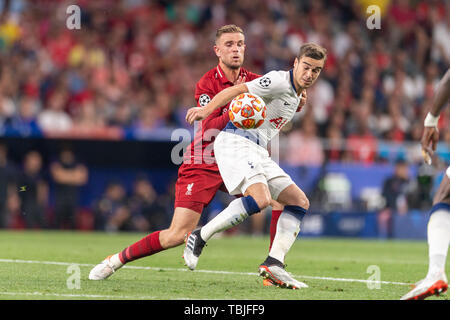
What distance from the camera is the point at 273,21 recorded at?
2128 cm

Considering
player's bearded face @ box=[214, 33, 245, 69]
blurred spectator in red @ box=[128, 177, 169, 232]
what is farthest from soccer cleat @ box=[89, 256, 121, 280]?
blurred spectator in red @ box=[128, 177, 169, 232]

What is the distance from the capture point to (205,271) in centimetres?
898

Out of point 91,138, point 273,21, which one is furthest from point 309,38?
point 91,138

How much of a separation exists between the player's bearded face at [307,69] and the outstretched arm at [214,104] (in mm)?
540

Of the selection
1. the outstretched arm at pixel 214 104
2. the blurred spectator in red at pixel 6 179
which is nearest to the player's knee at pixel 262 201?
the outstretched arm at pixel 214 104

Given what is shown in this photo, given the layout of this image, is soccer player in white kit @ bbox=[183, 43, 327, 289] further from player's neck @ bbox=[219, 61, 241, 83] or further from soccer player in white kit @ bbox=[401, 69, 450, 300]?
soccer player in white kit @ bbox=[401, 69, 450, 300]

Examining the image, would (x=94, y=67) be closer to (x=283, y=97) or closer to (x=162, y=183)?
(x=162, y=183)

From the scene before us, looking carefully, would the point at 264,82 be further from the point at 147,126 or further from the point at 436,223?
the point at 147,126

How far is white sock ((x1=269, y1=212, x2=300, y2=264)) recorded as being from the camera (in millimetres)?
7426

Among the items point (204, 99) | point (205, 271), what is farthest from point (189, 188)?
point (205, 271)

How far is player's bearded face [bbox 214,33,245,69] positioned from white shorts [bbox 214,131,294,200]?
2.60 feet

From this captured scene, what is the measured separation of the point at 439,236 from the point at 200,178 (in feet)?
8.30

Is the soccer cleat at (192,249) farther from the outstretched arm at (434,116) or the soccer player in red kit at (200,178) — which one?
the outstretched arm at (434,116)

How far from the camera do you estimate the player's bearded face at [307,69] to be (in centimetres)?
746
